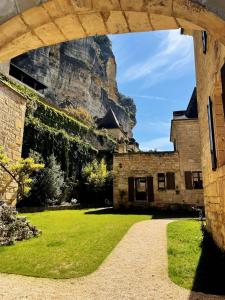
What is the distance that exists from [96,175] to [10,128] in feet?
44.0

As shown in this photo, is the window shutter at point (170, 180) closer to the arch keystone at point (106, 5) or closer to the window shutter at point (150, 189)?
the window shutter at point (150, 189)

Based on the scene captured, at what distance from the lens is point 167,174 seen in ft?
55.3

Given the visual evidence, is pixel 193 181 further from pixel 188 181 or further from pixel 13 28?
pixel 13 28

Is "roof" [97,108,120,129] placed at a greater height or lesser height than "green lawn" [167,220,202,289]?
greater

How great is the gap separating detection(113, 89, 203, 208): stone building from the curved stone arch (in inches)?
587

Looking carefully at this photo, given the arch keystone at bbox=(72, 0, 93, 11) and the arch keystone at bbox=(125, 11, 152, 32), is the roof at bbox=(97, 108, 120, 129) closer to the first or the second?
the arch keystone at bbox=(125, 11, 152, 32)

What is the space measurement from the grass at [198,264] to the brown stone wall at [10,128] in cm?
495

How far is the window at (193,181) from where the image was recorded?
643 inches

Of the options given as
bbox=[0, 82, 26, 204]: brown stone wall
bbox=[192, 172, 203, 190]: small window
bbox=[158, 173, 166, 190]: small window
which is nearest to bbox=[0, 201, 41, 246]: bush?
bbox=[0, 82, 26, 204]: brown stone wall

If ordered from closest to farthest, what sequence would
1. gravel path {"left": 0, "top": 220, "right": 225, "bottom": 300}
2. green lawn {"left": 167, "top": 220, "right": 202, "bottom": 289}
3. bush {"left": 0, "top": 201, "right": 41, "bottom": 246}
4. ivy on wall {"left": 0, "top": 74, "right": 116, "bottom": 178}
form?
gravel path {"left": 0, "top": 220, "right": 225, "bottom": 300} → green lawn {"left": 167, "top": 220, "right": 202, "bottom": 289} → bush {"left": 0, "top": 201, "right": 41, "bottom": 246} → ivy on wall {"left": 0, "top": 74, "right": 116, "bottom": 178}

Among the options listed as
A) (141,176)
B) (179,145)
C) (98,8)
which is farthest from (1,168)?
(179,145)

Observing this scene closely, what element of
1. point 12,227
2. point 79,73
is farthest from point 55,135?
point 79,73

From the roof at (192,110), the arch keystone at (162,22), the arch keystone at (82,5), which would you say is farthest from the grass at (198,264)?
the roof at (192,110)

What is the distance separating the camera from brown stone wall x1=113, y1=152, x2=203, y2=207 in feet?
54.2
